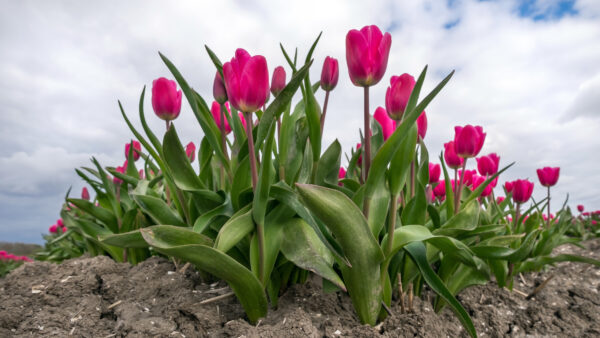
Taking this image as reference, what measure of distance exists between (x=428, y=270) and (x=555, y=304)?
1563 millimetres

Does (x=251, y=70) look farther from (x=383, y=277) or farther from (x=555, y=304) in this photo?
(x=555, y=304)

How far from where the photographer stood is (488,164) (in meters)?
3.20

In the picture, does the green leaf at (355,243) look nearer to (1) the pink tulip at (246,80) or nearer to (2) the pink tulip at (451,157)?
(1) the pink tulip at (246,80)

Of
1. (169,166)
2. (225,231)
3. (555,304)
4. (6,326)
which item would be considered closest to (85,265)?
(6,326)

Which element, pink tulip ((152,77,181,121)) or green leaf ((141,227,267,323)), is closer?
green leaf ((141,227,267,323))

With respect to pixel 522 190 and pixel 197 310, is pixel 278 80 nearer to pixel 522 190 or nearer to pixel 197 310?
pixel 197 310

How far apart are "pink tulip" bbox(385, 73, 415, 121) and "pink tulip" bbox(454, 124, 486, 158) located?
0.69m

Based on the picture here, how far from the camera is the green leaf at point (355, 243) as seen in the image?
1449 mm

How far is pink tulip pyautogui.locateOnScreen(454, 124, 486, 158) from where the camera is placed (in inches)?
88.9

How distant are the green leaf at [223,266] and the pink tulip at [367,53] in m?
0.81

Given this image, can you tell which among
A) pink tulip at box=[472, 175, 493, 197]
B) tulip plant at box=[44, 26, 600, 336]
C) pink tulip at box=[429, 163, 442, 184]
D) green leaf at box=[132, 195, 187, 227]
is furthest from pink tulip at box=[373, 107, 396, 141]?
pink tulip at box=[472, 175, 493, 197]

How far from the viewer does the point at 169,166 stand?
1840 millimetres

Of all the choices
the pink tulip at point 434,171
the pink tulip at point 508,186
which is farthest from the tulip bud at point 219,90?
the pink tulip at point 508,186

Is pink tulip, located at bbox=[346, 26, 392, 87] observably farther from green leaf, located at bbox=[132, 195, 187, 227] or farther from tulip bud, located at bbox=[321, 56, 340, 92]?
green leaf, located at bbox=[132, 195, 187, 227]
